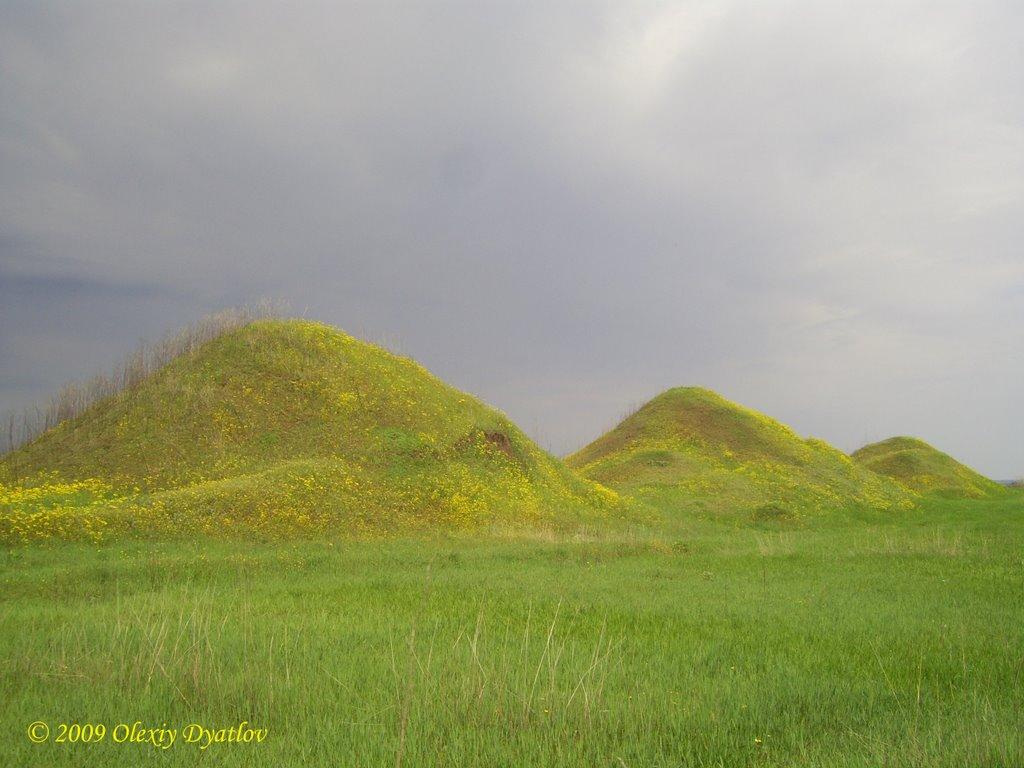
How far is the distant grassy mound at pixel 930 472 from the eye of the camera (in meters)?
64.0

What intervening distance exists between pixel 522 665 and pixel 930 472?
77.2 metres

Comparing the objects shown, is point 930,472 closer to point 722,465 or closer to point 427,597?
point 722,465

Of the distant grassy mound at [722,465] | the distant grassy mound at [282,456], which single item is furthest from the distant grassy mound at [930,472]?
the distant grassy mound at [282,456]

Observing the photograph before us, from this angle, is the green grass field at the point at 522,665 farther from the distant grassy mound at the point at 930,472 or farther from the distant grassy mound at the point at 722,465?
the distant grassy mound at the point at 930,472

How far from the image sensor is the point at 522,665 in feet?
29.8

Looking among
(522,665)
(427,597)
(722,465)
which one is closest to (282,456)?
(427,597)

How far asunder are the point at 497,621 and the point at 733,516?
105 feet

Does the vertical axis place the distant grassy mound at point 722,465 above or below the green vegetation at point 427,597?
above

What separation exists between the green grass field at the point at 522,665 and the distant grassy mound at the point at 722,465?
87.4 feet

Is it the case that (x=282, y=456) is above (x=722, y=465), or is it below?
below

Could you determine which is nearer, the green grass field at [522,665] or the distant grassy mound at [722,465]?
the green grass field at [522,665]

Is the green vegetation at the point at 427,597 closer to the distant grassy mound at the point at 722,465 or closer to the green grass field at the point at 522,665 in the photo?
the green grass field at the point at 522,665

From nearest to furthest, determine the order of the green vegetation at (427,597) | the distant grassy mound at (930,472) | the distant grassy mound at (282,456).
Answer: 1. the green vegetation at (427,597)
2. the distant grassy mound at (282,456)
3. the distant grassy mound at (930,472)

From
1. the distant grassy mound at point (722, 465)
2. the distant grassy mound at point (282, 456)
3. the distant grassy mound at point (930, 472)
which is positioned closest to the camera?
the distant grassy mound at point (282, 456)
